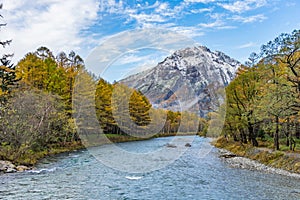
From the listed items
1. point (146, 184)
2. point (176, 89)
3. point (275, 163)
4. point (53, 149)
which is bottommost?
point (146, 184)

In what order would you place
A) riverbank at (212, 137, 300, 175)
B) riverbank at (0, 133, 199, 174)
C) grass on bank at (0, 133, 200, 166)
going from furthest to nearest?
grass on bank at (0, 133, 200, 166) → riverbank at (212, 137, 300, 175) → riverbank at (0, 133, 199, 174)

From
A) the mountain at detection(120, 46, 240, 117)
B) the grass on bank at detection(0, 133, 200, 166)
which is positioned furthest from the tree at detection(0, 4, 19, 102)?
the mountain at detection(120, 46, 240, 117)

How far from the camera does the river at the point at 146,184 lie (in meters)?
14.6

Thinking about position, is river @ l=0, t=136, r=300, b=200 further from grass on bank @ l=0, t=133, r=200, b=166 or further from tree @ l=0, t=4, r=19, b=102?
tree @ l=0, t=4, r=19, b=102

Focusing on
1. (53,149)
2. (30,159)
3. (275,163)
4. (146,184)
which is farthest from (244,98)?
(30,159)

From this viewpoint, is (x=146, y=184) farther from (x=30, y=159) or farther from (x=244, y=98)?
(x=244, y=98)

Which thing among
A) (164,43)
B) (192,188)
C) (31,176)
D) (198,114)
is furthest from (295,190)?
(198,114)

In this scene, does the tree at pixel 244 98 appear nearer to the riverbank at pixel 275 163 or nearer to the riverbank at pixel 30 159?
the riverbank at pixel 275 163

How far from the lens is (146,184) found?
57.3 ft

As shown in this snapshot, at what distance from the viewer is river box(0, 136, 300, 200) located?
14.6 metres

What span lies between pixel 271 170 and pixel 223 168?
3.60m

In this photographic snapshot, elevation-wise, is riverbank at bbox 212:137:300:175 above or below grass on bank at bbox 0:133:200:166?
below

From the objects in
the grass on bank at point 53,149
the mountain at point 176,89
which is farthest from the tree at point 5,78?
the mountain at point 176,89

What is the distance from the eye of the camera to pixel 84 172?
21312 mm
